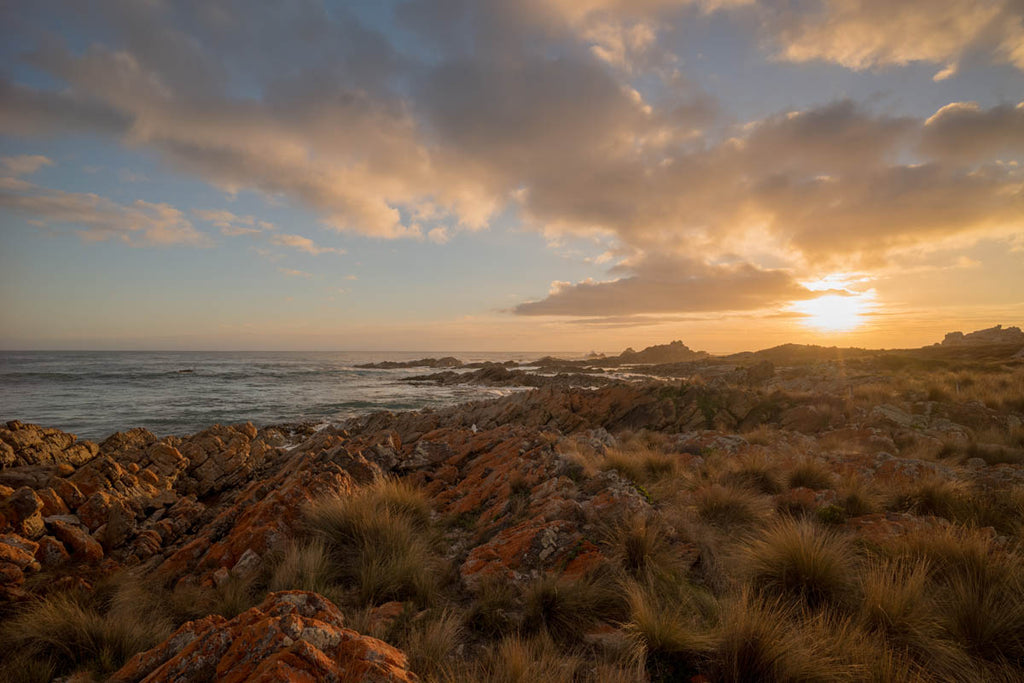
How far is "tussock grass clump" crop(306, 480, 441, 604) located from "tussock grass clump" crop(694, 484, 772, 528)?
3748 millimetres

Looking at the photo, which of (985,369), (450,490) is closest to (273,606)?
(450,490)

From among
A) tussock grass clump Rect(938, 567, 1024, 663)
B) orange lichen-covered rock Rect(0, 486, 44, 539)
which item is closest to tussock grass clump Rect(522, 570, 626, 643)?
tussock grass clump Rect(938, 567, 1024, 663)

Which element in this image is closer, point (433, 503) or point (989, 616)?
point (989, 616)

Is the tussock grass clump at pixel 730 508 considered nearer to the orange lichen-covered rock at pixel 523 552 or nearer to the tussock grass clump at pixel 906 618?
the tussock grass clump at pixel 906 618

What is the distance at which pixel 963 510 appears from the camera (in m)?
5.27

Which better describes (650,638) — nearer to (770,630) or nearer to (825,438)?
(770,630)

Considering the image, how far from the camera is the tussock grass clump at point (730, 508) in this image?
5586 millimetres

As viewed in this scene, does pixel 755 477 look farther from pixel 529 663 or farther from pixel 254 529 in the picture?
pixel 254 529

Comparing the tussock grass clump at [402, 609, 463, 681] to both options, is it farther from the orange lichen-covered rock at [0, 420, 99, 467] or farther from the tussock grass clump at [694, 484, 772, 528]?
the orange lichen-covered rock at [0, 420, 99, 467]

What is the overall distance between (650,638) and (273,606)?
9.07 feet

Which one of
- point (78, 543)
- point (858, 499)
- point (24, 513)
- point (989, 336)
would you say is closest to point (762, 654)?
point (858, 499)

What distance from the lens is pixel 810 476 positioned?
6.85m

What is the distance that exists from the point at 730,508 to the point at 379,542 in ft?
15.6

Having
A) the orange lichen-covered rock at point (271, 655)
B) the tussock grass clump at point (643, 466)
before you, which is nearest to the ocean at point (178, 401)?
the tussock grass clump at point (643, 466)
